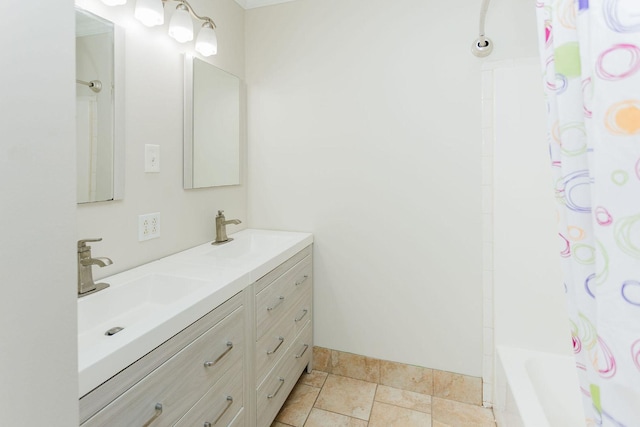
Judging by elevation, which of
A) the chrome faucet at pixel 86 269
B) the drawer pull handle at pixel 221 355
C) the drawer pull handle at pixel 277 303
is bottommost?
the drawer pull handle at pixel 221 355

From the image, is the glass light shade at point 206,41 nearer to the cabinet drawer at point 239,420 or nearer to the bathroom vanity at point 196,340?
the bathroom vanity at point 196,340

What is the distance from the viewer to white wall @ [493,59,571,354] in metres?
1.76

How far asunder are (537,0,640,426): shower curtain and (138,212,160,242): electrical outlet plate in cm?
157

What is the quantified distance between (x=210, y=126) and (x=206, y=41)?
Result: 0.44 metres

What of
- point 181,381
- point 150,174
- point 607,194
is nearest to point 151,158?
point 150,174

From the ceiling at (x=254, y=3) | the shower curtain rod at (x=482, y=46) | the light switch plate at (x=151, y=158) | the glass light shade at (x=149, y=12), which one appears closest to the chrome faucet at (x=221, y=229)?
the light switch plate at (x=151, y=158)

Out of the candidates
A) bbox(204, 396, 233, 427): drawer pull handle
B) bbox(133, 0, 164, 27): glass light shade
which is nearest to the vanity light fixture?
bbox(133, 0, 164, 27): glass light shade

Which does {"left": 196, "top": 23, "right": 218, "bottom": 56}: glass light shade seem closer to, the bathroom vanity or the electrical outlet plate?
the electrical outlet plate

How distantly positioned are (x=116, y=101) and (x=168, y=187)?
455 millimetres

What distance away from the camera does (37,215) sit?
434 mm

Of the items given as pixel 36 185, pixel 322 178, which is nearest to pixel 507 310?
pixel 322 178

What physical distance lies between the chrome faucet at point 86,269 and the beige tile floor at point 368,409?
1140mm

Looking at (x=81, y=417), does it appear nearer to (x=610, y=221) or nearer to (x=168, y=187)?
(x=610, y=221)

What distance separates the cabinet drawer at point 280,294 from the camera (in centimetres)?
154
